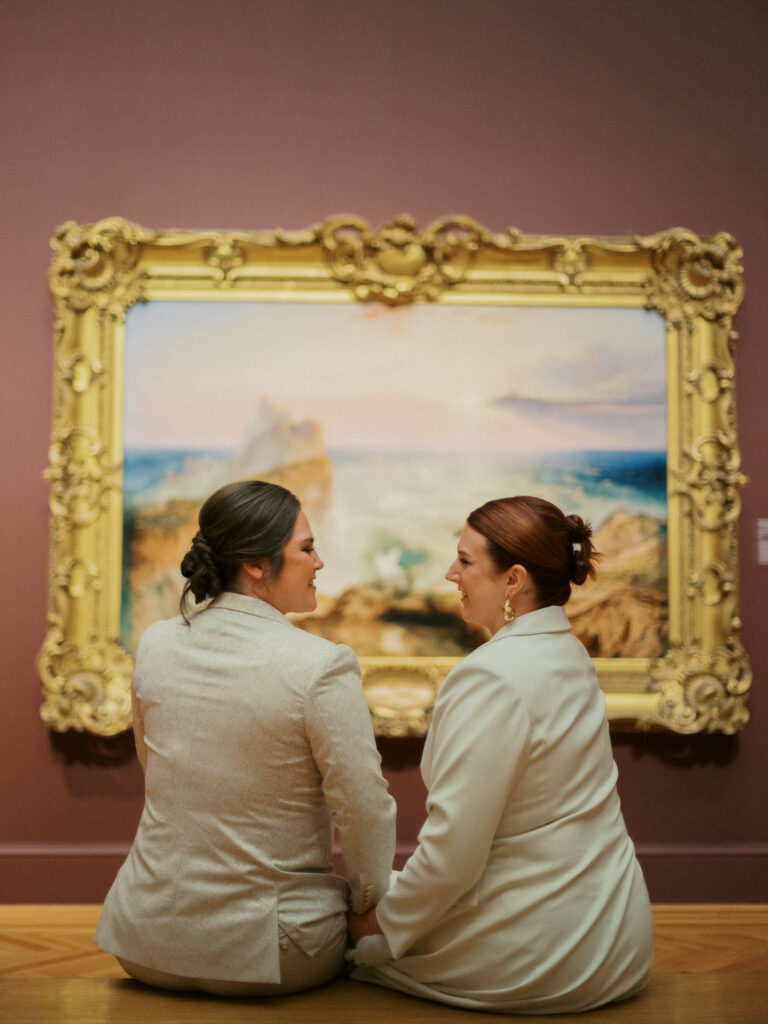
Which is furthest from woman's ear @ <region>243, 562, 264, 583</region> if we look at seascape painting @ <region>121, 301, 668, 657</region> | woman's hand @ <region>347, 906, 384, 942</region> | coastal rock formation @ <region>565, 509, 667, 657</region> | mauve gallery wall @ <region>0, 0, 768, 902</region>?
coastal rock formation @ <region>565, 509, 667, 657</region>

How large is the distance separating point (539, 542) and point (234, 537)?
0.82m

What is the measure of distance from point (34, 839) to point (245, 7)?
163 inches

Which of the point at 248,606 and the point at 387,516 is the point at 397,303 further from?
the point at 248,606

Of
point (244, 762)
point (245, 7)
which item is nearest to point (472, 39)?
point (245, 7)

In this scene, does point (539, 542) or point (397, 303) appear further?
point (397, 303)

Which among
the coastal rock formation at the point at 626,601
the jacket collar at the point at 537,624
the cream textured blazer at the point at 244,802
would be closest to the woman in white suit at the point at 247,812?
the cream textured blazer at the point at 244,802

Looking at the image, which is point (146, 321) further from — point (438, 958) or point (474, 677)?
point (438, 958)

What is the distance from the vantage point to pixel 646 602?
16.1 feet

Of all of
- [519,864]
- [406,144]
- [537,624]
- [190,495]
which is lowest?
[519,864]

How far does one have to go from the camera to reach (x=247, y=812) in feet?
8.26

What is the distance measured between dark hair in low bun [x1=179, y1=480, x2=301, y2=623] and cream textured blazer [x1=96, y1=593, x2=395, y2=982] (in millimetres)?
174

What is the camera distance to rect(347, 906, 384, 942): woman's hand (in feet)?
8.75

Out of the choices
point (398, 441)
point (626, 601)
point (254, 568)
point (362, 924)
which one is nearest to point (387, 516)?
point (398, 441)

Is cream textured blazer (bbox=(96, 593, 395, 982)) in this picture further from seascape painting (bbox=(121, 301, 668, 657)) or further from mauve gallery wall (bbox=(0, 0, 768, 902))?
mauve gallery wall (bbox=(0, 0, 768, 902))
